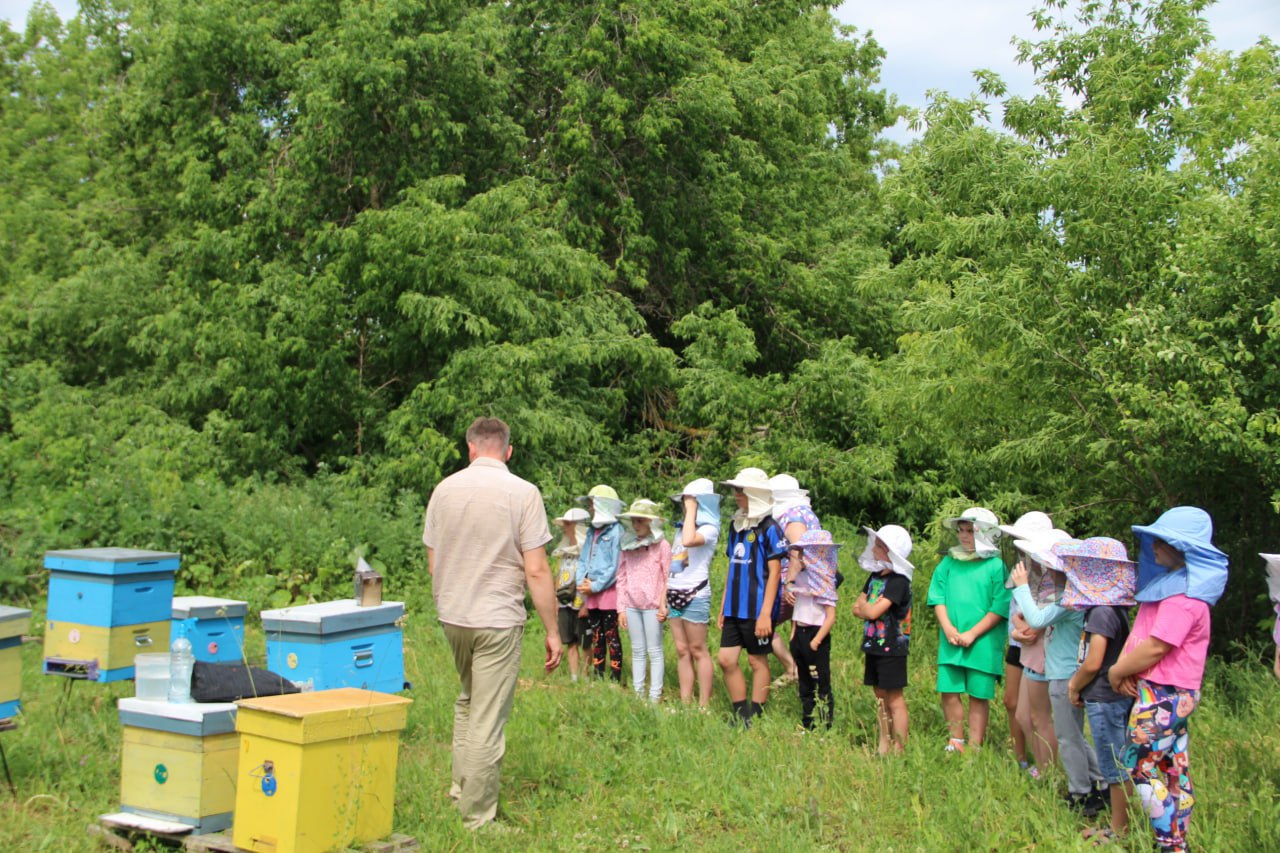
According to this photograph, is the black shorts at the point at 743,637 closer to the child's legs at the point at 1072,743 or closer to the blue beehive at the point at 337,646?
the child's legs at the point at 1072,743

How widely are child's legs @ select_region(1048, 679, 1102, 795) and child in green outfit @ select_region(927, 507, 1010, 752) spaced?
846mm

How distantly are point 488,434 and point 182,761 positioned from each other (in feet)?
7.52

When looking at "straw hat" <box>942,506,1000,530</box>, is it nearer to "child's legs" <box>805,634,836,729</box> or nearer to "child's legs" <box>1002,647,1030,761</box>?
"child's legs" <box>1002,647,1030,761</box>

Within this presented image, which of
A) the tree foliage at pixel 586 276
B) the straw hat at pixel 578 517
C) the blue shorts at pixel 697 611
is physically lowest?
the blue shorts at pixel 697 611

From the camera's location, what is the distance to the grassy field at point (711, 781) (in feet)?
18.6

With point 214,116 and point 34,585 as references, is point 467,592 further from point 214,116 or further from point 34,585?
point 214,116

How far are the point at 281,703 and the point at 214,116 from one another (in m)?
14.9

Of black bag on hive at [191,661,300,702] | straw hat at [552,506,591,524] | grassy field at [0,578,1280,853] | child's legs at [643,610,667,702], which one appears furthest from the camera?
straw hat at [552,506,591,524]

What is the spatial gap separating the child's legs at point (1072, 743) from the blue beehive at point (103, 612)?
5.82 meters

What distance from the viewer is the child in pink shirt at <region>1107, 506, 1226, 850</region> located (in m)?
5.08

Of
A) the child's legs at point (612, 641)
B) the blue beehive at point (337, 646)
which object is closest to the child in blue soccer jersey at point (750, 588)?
the child's legs at point (612, 641)

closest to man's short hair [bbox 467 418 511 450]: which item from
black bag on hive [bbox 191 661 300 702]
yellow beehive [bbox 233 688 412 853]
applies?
yellow beehive [bbox 233 688 412 853]

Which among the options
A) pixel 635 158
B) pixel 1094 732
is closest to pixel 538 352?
pixel 635 158

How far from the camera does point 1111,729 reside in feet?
18.4
